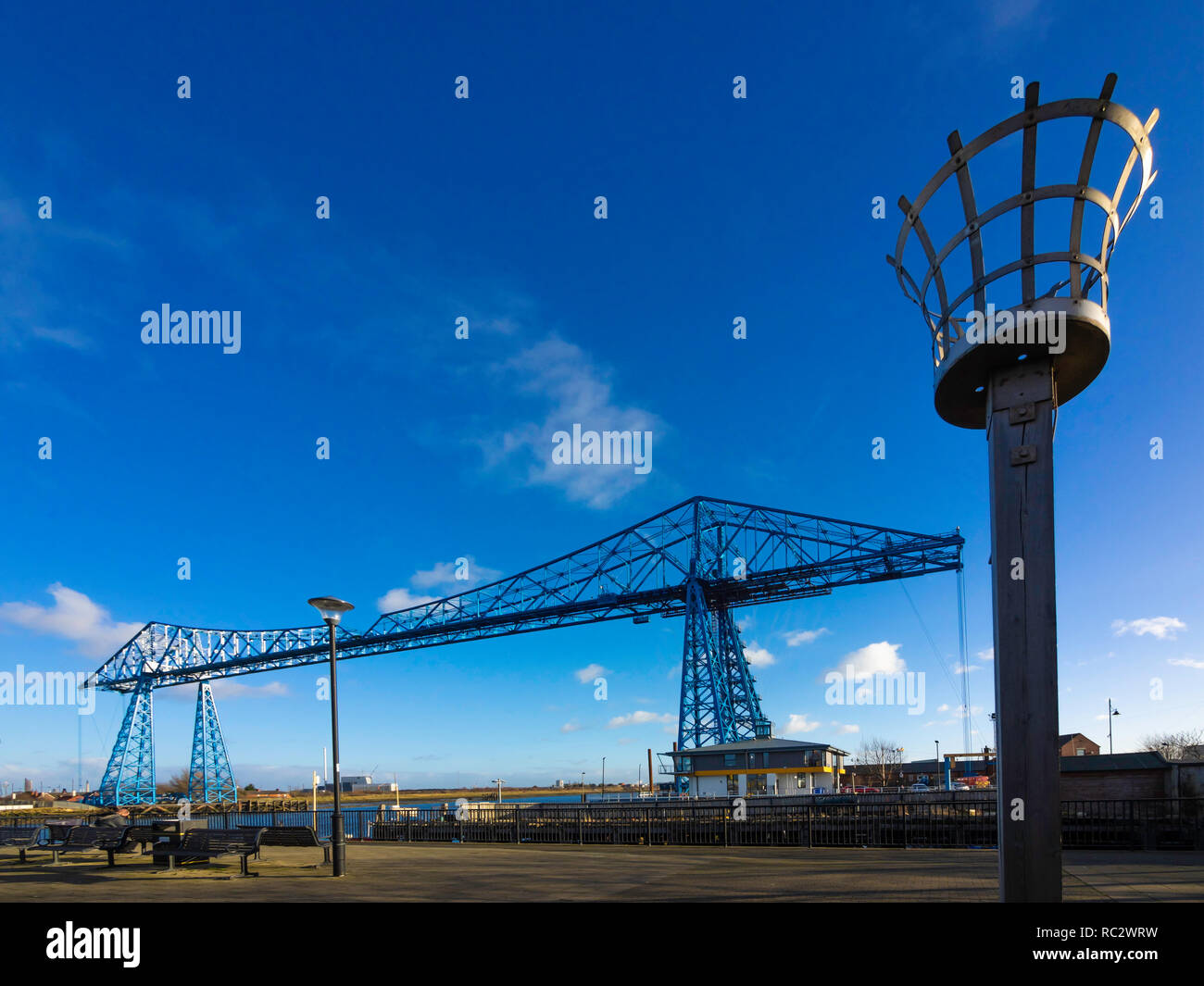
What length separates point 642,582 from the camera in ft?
181

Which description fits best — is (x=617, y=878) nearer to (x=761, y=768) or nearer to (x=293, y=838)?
(x=293, y=838)

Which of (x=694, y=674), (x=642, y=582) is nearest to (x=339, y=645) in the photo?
(x=642, y=582)

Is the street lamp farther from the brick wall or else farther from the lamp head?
the brick wall

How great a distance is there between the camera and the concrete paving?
33.1 feet

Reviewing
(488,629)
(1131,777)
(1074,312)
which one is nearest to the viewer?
(1074,312)

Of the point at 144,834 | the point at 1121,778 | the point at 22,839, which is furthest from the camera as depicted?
the point at 1121,778

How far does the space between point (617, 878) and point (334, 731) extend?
5470 millimetres

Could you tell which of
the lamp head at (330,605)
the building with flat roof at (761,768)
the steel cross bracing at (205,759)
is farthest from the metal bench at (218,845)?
the steel cross bracing at (205,759)

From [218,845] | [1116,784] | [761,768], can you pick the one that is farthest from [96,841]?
[761,768]

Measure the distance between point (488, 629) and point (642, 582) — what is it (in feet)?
56.4

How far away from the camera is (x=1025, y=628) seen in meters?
6.12

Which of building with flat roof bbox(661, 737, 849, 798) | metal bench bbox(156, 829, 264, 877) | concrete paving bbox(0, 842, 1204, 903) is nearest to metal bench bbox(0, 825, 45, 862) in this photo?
concrete paving bbox(0, 842, 1204, 903)
